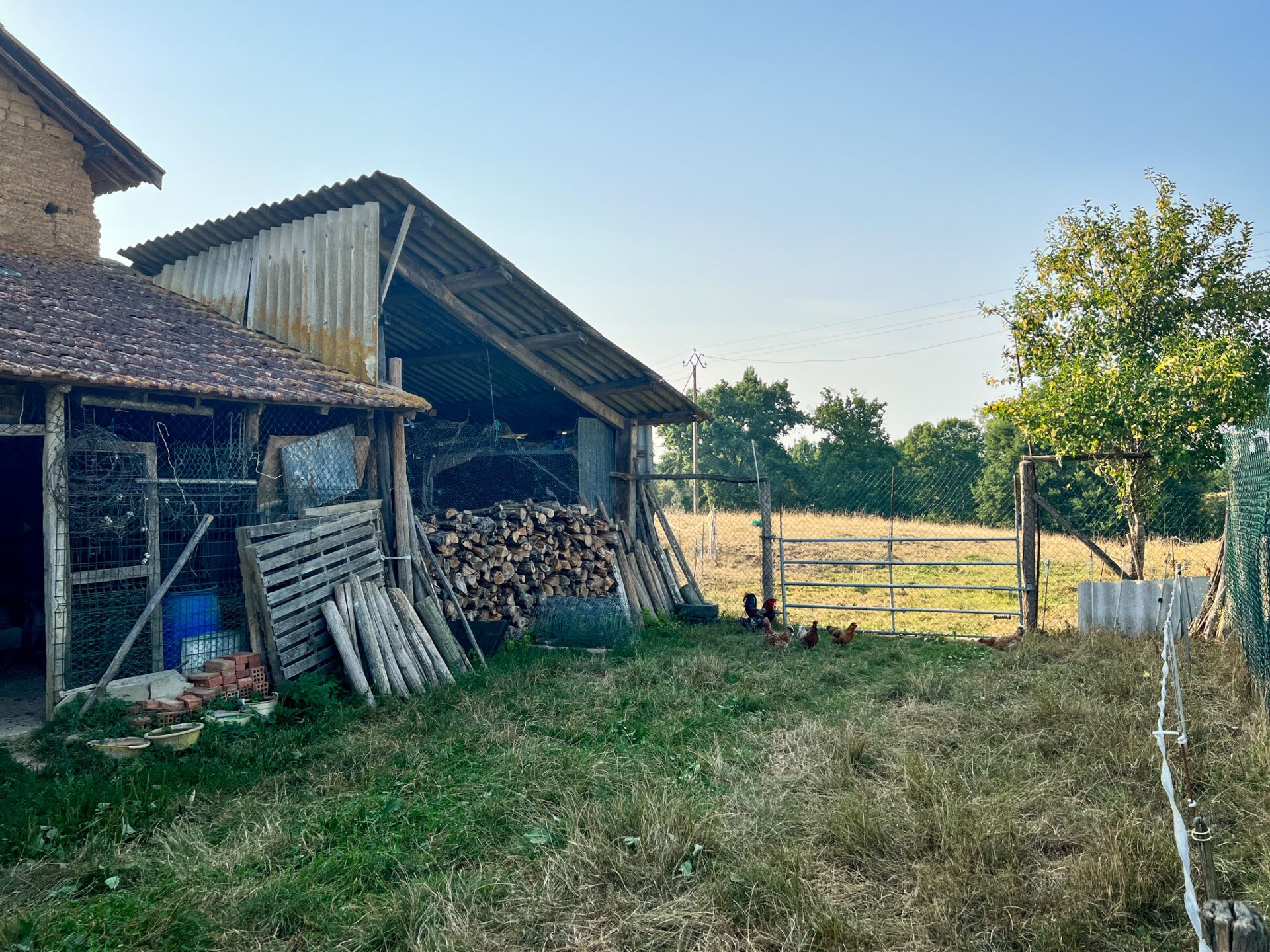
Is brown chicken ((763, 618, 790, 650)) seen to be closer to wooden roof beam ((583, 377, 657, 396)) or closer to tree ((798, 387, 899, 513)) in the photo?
wooden roof beam ((583, 377, 657, 396))

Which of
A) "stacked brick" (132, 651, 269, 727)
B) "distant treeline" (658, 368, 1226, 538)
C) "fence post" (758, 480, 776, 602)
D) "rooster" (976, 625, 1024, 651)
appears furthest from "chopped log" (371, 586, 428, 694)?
"distant treeline" (658, 368, 1226, 538)

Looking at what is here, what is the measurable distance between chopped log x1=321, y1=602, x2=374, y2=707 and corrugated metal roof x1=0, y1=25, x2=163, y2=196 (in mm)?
7496

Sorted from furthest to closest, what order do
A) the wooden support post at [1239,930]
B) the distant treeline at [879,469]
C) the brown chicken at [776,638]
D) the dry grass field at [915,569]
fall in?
1. the distant treeline at [879,469]
2. the dry grass field at [915,569]
3. the brown chicken at [776,638]
4. the wooden support post at [1239,930]

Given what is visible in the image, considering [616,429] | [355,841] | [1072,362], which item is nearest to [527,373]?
[616,429]

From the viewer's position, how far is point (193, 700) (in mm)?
6656

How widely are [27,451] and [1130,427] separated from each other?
13.1 m

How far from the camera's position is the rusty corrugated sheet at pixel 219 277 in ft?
34.3

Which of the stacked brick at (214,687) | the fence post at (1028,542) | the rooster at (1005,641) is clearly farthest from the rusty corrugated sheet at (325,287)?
the fence post at (1028,542)

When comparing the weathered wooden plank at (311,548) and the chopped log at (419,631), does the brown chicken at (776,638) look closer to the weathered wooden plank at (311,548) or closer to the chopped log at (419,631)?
the chopped log at (419,631)

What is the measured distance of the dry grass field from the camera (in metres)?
12.5

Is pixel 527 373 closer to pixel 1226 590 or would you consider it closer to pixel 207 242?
pixel 207 242

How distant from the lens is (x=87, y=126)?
34.5ft

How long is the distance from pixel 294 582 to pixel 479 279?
409 centimetres

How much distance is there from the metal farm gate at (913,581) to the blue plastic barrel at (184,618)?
22.6 ft
